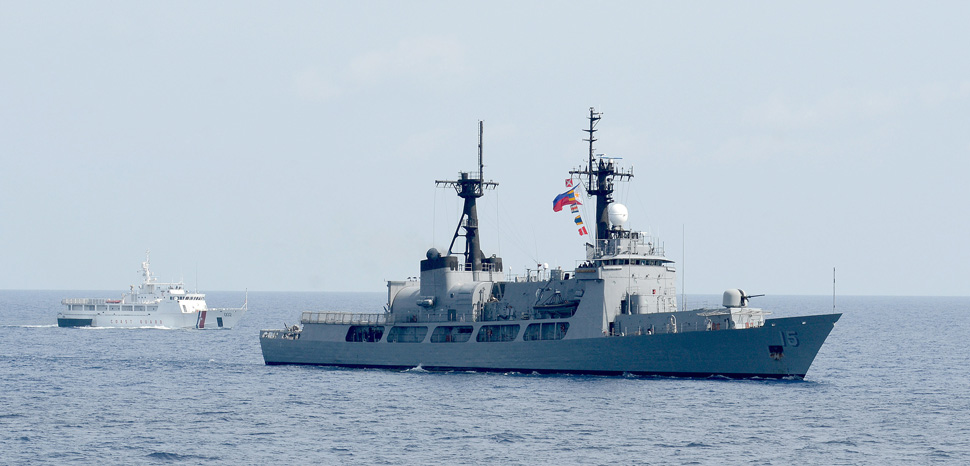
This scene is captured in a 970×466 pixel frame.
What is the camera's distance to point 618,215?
51.8 m

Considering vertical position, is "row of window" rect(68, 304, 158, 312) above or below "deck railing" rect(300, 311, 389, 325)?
above

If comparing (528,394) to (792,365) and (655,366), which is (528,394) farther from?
(792,365)

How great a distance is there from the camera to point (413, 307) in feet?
182

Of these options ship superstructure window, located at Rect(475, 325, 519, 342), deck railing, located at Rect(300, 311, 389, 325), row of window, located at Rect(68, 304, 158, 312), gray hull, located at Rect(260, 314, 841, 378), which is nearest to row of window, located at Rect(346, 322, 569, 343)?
ship superstructure window, located at Rect(475, 325, 519, 342)

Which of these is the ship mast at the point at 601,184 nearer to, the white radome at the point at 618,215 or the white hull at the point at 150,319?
the white radome at the point at 618,215

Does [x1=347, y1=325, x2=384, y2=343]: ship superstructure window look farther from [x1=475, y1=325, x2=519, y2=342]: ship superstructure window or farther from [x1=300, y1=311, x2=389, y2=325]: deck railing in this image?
[x1=475, y1=325, x2=519, y2=342]: ship superstructure window

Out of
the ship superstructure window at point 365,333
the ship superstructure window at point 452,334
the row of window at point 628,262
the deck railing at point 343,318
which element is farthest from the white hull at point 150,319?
the row of window at point 628,262

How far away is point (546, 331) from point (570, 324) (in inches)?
58.3

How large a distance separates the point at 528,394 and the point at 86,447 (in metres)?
17.5

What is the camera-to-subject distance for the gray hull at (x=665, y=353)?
150ft

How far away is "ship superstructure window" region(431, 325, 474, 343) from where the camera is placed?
53.0 meters

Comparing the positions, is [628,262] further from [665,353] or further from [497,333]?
[497,333]

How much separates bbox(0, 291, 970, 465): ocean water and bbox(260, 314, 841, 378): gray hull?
750 mm

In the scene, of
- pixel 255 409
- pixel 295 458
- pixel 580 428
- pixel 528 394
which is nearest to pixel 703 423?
pixel 580 428
